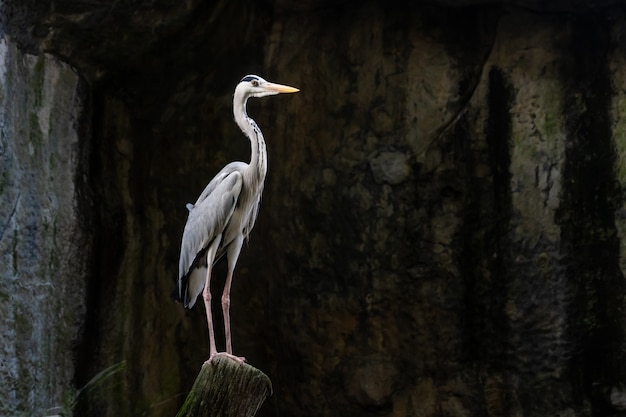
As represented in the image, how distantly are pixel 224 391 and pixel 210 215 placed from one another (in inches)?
39.6

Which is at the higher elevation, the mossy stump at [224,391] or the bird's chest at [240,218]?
the bird's chest at [240,218]

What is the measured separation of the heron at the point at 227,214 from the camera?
3654mm

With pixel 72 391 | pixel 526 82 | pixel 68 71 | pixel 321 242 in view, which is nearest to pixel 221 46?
pixel 68 71

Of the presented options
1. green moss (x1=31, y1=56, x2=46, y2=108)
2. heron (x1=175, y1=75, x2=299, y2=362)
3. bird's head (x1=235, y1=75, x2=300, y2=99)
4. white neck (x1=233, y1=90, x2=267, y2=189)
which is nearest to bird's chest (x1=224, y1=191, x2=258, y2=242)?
heron (x1=175, y1=75, x2=299, y2=362)

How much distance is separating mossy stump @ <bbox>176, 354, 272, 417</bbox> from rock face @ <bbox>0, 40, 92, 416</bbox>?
1.52 m

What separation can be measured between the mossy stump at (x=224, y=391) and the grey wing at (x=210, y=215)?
34.9 inches

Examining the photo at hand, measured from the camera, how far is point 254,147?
3613 millimetres

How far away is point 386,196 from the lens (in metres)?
4.70

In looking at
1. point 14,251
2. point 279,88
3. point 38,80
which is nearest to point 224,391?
point 279,88

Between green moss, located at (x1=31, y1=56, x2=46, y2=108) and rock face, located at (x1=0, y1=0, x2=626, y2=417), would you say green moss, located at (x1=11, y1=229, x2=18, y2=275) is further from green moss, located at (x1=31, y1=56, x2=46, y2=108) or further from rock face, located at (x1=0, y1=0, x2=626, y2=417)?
green moss, located at (x1=31, y1=56, x2=46, y2=108)

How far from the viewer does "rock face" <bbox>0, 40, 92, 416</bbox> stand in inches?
161

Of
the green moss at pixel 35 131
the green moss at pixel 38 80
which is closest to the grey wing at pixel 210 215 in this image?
the green moss at pixel 35 131

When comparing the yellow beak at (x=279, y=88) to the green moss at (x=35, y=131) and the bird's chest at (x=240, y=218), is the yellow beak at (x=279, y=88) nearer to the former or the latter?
the bird's chest at (x=240, y=218)

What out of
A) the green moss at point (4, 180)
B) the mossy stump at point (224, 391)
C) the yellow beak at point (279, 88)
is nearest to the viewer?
the mossy stump at point (224, 391)
